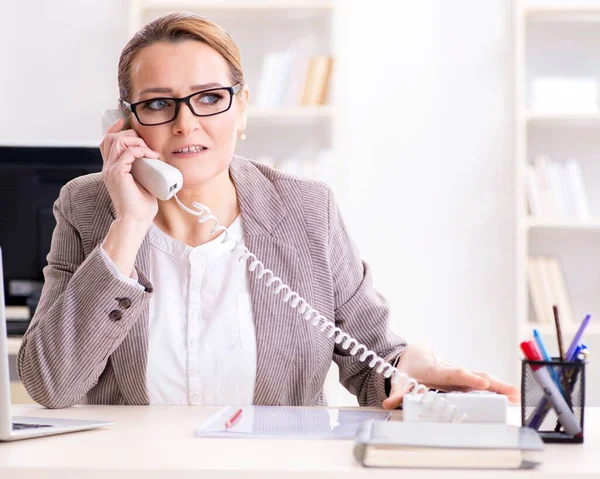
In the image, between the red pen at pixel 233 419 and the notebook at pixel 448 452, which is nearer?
the notebook at pixel 448 452

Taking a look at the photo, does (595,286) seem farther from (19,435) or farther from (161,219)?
(19,435)

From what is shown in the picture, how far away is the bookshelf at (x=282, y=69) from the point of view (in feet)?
11.6

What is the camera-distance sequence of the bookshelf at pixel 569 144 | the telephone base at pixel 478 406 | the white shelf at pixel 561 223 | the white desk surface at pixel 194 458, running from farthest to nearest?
the bookshelf at pixel 569 144
the white shelf at pixel 561 223
the telephone base at pixel 478 406
the white desk surface at pixel 194 458

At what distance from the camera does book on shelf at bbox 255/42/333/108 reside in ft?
11.6

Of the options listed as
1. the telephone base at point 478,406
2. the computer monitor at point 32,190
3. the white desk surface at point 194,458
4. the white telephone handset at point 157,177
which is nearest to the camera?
the white desk surface at point 194,458

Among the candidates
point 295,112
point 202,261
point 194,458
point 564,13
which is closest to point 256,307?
point 202,261

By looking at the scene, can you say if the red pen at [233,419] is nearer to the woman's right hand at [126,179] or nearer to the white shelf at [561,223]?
the woman's right hand at [126,179]

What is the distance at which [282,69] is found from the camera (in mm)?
3596

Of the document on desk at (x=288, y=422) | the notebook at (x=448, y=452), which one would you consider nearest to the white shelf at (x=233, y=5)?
the document on desk at (x=288, y=422)

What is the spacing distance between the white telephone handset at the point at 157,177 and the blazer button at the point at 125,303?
0.69ft

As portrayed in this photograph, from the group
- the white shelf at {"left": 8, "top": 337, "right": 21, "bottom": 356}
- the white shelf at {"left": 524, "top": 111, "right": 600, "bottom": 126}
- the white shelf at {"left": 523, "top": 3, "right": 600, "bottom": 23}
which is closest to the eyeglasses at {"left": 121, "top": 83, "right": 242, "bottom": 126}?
the white shelf at {"left": 8, "top": 337, "right": 21, "bottom": 356}

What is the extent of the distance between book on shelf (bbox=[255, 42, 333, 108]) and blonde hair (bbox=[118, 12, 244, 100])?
182 centimetres

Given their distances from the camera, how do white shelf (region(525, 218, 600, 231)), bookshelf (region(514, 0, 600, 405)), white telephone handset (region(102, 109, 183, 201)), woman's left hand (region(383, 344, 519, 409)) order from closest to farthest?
woman's left hand (region(383, 344, 519, 409)), white telephone handset (region(102, 109, 183, 201)), white shelf (region(525, 218, 600, 231)), bookshelf (region(514, 0, 600, 405))

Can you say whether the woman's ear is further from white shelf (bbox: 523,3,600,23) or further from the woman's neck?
white shelf (bbox: 523,3,600,23)
